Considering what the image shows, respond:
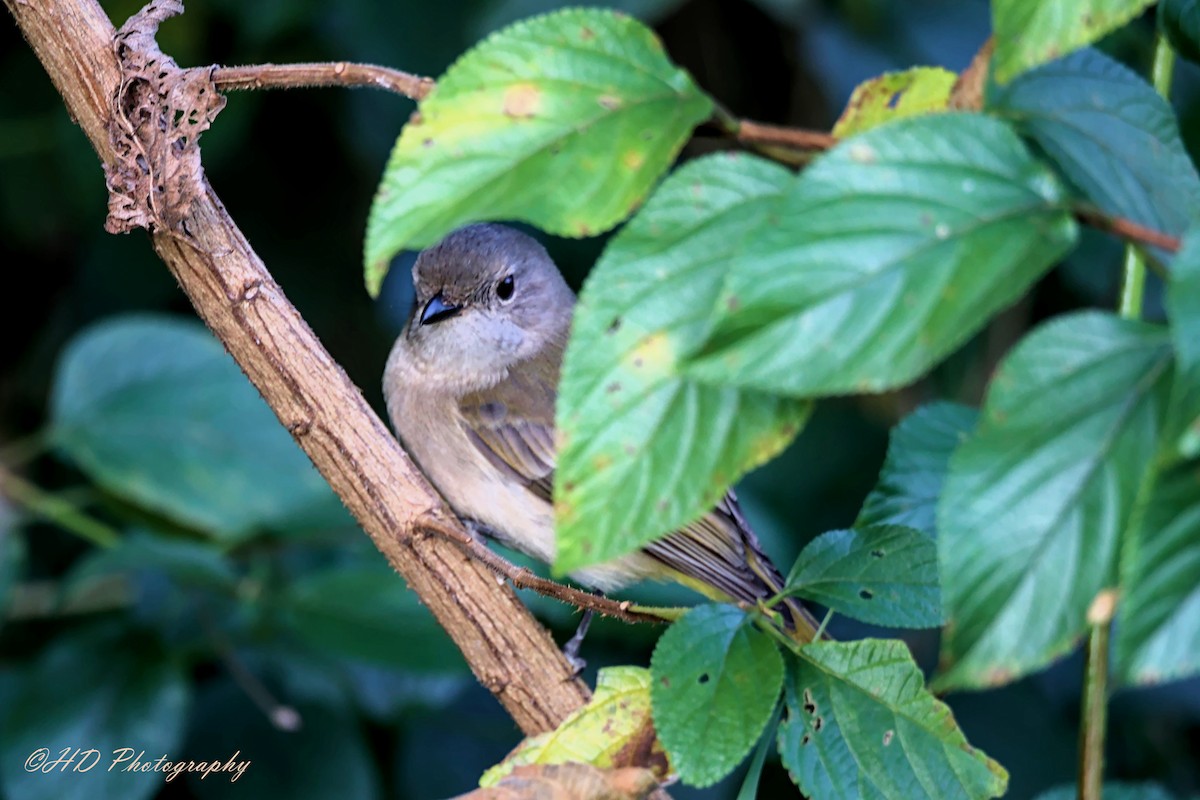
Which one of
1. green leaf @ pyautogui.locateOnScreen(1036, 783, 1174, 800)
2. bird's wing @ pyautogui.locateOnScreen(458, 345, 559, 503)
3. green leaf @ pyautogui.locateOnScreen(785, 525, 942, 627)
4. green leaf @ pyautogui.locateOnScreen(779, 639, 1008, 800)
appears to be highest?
green leaf @ pyautogui.locateOnScreen(785, 525, 942, 627)

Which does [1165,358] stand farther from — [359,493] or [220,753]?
[220,753]

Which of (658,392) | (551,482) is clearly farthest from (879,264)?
(551,482)

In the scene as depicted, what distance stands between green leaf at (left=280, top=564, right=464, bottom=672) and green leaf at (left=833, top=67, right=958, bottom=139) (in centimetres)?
197

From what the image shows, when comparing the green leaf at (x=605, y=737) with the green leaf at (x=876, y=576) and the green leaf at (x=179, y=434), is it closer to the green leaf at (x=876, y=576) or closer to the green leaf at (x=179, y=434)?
the green leaf at (x=876, y=576)

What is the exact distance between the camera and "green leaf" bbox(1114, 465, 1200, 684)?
3.14ft

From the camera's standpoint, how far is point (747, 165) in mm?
1244

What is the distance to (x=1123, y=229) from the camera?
45.9 inches

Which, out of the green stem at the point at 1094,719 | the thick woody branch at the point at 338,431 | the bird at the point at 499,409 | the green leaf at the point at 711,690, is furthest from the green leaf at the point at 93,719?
the green stem at the point at 1094,719

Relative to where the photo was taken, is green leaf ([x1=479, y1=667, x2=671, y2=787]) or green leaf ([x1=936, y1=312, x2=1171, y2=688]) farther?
green leaf ([x1=479, y1=667, x2=671, y2=787])

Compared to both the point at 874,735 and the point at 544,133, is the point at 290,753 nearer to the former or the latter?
the point at 874,735

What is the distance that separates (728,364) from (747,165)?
0.86ft

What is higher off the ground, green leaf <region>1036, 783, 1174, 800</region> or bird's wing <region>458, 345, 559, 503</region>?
bird's wing <region>458, 345, 559, 503</region>

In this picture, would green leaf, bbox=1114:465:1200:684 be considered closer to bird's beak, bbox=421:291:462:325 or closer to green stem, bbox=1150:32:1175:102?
green stem, bbox=1150:32:1175:102

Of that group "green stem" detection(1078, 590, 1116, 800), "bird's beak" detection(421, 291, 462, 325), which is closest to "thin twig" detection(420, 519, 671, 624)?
"green stem" detection(1078, 590, 1116, 800)
